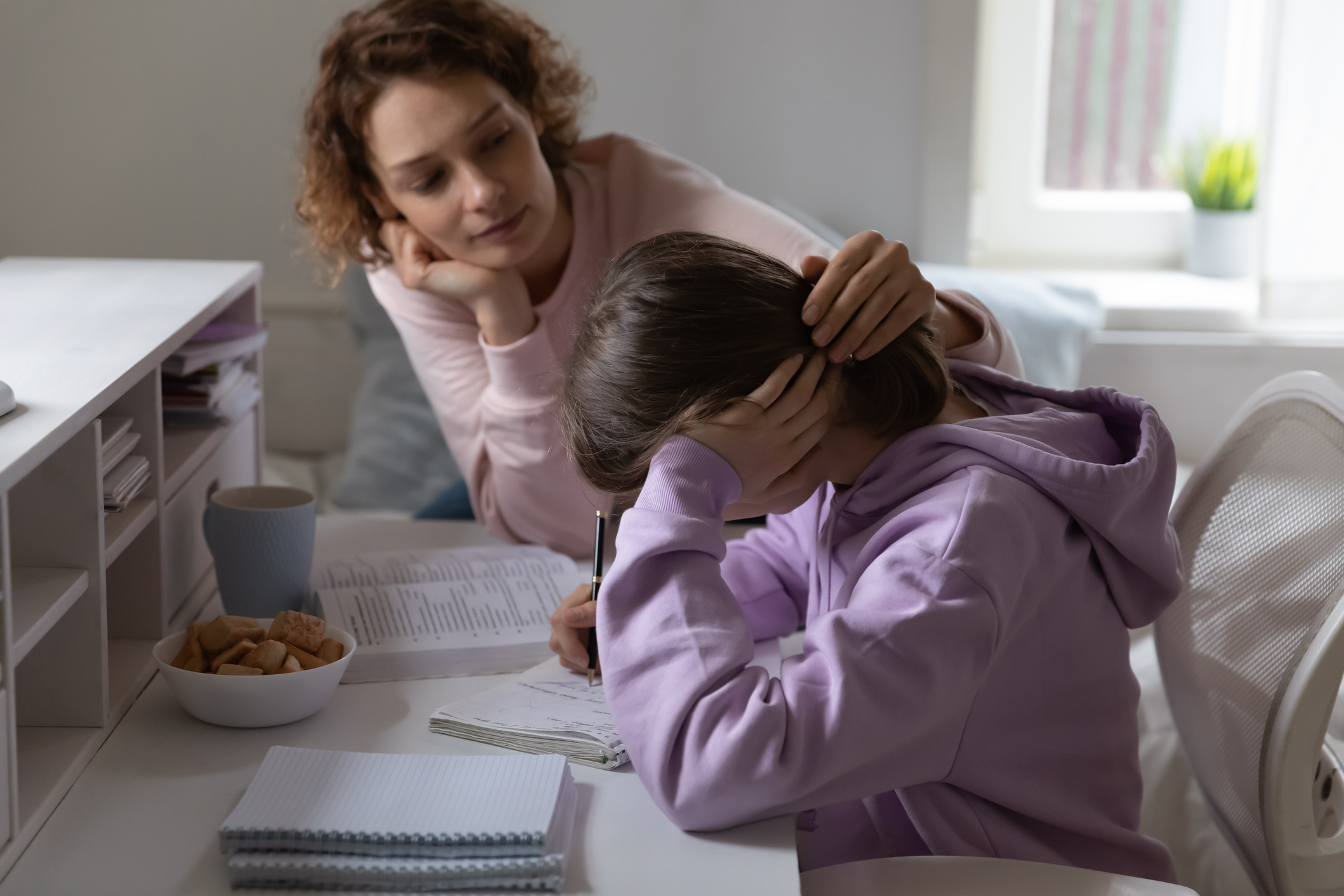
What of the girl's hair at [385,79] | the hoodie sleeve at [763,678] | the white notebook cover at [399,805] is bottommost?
the white notebook cover at [399,805]

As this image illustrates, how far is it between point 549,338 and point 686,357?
640 mm

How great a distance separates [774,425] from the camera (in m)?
0.82

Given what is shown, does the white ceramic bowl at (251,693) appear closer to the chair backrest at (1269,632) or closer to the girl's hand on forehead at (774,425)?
the girl's hand on forehead at (774,425)

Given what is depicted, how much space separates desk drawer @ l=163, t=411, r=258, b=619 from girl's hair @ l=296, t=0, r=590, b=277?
28cm

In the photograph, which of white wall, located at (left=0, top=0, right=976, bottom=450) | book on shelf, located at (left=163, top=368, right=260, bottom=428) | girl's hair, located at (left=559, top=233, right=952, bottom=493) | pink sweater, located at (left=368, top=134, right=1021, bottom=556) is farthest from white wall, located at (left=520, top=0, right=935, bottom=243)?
girl's hair, located at (left=559, top=233, right=952, bottom=493)

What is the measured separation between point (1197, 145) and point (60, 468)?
2.20 m

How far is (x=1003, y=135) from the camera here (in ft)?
7.91

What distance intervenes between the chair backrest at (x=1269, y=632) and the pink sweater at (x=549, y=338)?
51 cm

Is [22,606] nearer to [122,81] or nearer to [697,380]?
[697,380]

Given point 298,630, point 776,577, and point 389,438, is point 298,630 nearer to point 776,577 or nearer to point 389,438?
point 776,577

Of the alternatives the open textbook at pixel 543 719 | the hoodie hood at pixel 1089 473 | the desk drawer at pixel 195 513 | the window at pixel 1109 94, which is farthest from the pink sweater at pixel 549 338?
the window at pixel 1109 94

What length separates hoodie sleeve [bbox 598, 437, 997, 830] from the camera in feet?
2.41

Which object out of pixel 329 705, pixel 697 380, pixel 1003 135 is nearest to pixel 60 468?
pixel 329 705

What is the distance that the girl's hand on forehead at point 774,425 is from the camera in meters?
0.82
